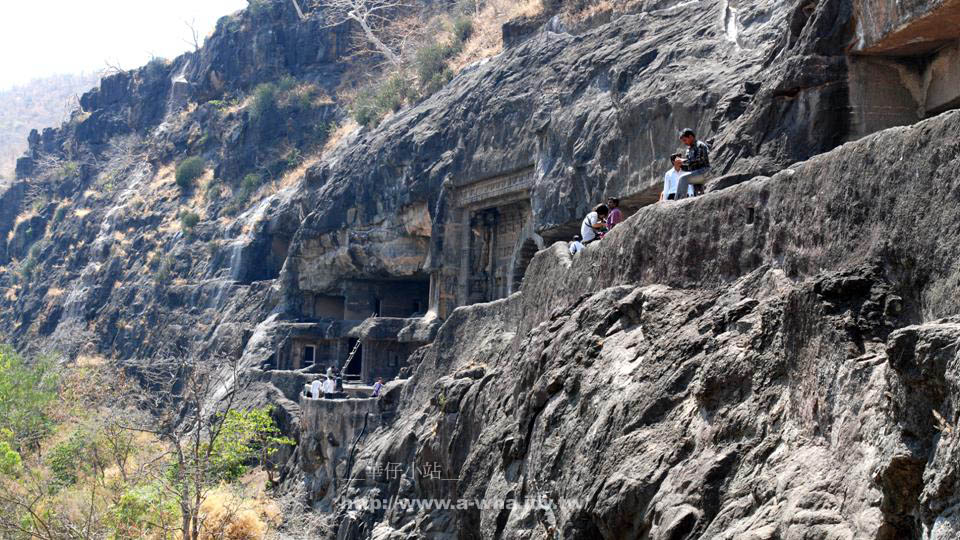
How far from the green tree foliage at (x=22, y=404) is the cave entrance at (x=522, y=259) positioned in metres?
12.0

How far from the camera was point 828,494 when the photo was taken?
573 cm

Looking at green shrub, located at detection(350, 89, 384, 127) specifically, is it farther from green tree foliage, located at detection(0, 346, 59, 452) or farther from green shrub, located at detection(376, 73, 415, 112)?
green tree foliage, located at detection(0, 346, 59, 452)

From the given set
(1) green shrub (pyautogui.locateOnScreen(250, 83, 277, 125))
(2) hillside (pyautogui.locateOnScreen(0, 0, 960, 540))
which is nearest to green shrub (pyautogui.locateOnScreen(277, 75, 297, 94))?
(2) hillside (pyautogui.locateOnScreen(0, 0, 960, 540))

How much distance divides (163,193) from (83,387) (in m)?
14.7

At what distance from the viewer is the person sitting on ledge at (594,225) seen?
1260 centimetres

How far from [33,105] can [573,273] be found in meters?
111

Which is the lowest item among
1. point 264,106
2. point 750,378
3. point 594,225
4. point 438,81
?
point 750,378

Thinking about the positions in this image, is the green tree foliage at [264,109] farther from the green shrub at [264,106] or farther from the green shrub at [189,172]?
the green shrub at [189,172]

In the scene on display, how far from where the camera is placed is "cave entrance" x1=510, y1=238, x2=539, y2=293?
24203mm

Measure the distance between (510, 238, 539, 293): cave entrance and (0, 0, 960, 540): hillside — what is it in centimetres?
8

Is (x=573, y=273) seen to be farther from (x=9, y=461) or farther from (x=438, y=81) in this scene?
(x=438, y=81)

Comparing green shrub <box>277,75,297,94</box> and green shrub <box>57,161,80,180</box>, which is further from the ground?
green shrub <box>277,75,297,94</box>

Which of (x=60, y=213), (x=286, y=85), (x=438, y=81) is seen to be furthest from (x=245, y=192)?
(x=60, y=213)

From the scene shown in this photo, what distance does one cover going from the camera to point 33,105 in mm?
112312
